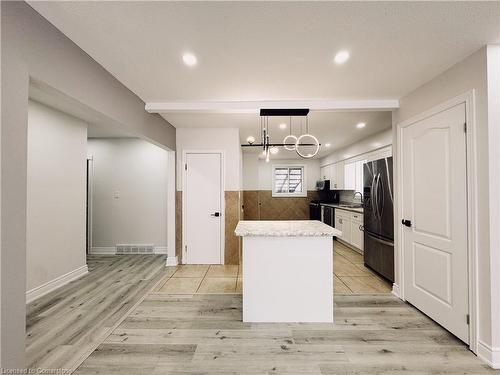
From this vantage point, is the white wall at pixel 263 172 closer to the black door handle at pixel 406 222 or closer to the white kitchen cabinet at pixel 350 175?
the white kitchen cabinet at pixel 350 175

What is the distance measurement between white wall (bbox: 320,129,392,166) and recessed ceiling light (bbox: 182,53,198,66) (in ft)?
11.5

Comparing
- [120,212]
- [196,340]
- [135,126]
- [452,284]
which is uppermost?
[135,126]

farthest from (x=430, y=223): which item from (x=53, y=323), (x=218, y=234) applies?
(x=53, y=323)

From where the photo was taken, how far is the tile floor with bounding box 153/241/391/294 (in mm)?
3107

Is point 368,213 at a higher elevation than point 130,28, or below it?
below

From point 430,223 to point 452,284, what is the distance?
575 millimetres

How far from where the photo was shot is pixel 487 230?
1821 mm

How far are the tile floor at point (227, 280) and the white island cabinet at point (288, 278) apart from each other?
759mm

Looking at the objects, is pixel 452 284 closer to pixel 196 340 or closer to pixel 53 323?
pixel 196 340

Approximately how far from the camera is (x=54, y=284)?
3.15 metres

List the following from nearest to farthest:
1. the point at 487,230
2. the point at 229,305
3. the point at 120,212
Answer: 1. the point at 487,230
2. the point at 229,305
3. the point at 120,212

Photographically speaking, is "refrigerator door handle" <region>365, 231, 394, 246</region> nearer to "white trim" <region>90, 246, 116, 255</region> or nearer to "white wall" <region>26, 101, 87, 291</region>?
"white wall" <region>26, 101, 87, 291</region>

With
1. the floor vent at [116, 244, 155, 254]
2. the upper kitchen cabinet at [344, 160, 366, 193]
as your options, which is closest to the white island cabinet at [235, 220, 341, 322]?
the floor vent at [116, 244, 155, 254]

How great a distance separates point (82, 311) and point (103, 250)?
260 centimetres
